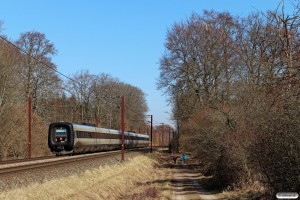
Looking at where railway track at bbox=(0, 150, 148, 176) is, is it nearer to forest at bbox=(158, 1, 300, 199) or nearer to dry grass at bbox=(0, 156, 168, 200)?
dry grass at bbox=(0, 156, 168, 200)

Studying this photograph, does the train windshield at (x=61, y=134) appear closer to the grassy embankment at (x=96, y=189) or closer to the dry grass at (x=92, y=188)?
the dry grass at (x=92, y=188)

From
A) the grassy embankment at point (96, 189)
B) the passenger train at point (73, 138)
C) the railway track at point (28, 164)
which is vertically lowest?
the grassy embankment at point (96, 189)

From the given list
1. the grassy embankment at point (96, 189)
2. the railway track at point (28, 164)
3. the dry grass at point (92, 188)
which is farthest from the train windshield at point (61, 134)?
the grassy embankment at point (96, 189)

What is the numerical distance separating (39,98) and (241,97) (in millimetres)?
41971

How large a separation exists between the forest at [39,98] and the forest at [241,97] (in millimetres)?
12166

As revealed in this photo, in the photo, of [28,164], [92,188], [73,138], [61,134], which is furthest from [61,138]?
[92,188]

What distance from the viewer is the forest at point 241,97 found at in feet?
33.8

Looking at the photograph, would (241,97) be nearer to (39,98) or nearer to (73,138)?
(73,138)

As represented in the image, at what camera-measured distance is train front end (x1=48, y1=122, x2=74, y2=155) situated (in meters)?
37.6

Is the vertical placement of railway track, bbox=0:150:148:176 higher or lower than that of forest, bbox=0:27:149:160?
lower

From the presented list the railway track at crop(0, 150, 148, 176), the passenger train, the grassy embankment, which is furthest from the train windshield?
the grassy embankment

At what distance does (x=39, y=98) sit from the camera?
59.2 meters

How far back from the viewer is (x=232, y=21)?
141 feet

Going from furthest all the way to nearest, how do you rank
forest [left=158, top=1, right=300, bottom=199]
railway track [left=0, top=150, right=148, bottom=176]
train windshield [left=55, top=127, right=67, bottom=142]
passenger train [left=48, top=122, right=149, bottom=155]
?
train windshield [left=55, top=127, right=67, bottom=142]
passenger train [left=48, top=122, right=149, bottom=155]
railway track [left=0, top=150, right=148, bottom=176]
forest [left=158, top=1, right=300, bottom=199]
